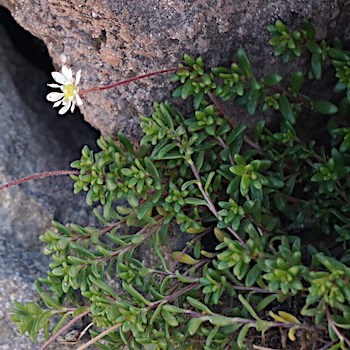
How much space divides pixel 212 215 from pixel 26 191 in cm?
82

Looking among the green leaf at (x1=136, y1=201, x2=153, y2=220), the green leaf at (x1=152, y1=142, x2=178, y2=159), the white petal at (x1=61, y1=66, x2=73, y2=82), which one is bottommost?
the green leaf at (x1=136, y1=201, x2=153, y2=220)

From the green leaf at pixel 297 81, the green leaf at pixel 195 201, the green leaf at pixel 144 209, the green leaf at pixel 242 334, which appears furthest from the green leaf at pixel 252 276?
the green leaf at pixel 297 81

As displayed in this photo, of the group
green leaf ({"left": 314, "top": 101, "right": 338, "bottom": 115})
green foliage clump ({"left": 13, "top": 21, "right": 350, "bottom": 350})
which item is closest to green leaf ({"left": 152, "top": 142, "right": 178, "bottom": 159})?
green foliage clump ({"left": 13, "top": 21, "right": 350, "bottom": 350})

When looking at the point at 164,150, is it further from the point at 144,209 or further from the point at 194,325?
the point at 194,325

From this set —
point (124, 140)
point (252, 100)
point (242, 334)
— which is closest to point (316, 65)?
point (252, 100)

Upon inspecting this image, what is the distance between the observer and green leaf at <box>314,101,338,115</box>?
243 cm

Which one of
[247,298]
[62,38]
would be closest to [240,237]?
[247,298]

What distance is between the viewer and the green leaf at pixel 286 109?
94.7 inches

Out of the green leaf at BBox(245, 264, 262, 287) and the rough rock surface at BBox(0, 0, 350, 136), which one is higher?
the rough rock surface at BBox(0, 0, 350, 136)

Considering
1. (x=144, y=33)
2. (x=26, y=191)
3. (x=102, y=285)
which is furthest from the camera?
(x=26, y=191)

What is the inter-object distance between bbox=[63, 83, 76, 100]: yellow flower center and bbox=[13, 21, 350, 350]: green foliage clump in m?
0.20

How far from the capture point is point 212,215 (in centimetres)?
243

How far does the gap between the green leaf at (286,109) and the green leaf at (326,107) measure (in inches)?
4.1

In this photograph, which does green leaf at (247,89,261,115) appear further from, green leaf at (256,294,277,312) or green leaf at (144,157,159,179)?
green leaf at (256,294,277,312)
